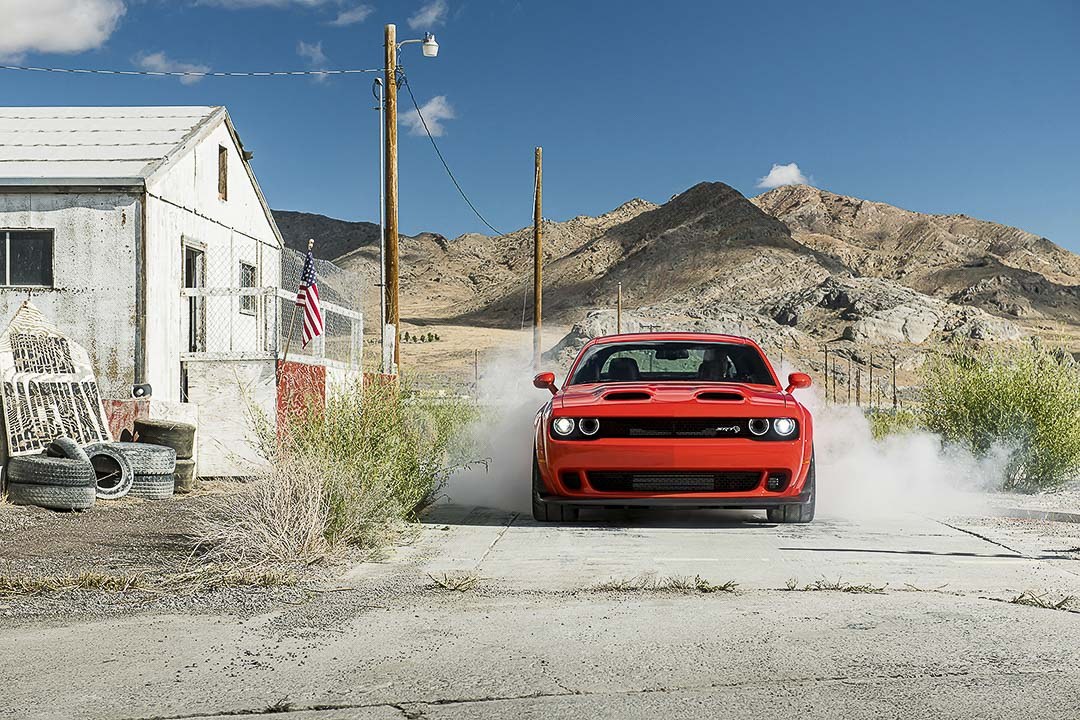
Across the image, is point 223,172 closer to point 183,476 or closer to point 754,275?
point 183,476

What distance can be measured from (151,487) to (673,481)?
6.19m

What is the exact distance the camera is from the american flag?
17.0 meters

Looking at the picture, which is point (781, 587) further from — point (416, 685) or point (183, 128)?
point (183, 128)

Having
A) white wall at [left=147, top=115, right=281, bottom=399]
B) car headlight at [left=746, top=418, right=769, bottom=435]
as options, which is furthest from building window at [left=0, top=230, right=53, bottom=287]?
car headlight at [left=746, top=418, right=769, bottom=435]

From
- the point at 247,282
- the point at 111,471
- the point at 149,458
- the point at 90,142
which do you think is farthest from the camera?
the point at 247,282

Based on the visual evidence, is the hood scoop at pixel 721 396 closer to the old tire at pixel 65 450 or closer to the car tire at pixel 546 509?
the car tire at pixel 546 509

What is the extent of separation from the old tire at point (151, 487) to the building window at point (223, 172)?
23.7 ft

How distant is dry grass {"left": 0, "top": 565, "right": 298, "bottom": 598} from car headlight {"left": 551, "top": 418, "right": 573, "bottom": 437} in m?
3.10

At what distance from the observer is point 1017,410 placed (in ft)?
48.1

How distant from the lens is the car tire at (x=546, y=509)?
33.9 feet

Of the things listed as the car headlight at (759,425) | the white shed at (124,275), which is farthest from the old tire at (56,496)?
the car headlight at (759,425)

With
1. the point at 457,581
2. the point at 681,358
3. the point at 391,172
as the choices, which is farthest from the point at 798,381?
the point at 391,172

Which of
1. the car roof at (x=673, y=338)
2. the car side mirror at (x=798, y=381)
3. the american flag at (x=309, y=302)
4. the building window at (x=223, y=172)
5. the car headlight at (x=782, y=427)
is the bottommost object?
the car headlight at (x=782, y=427)

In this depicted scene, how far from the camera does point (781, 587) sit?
283 inches
